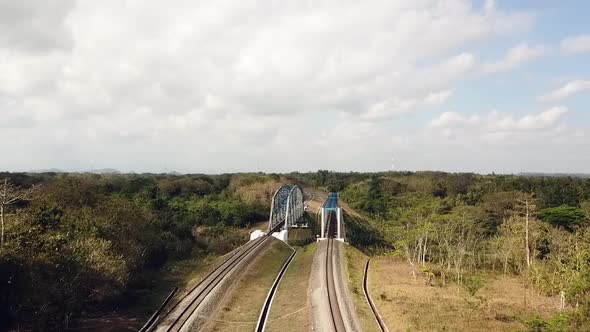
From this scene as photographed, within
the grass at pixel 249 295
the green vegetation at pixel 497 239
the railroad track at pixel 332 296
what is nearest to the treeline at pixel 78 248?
the grass at pixel 249 295

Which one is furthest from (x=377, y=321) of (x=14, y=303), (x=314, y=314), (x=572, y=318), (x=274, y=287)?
(x=14, y=303)

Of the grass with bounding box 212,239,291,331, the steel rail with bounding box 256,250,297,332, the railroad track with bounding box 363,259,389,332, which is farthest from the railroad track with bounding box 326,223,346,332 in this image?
the grass with bounding box 212,239,291,331

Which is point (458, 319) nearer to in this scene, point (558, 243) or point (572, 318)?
point (572, 318)

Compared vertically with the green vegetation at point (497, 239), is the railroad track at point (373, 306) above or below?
below

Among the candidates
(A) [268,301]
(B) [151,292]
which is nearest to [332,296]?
(A) [268,301]

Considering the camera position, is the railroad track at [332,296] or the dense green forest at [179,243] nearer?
the dense green forest at [179,243]

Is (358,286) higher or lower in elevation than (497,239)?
lower

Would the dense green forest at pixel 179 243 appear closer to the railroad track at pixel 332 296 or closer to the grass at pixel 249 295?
the railroad track at pixel 332 296

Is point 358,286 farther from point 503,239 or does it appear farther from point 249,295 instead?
point 503,239
